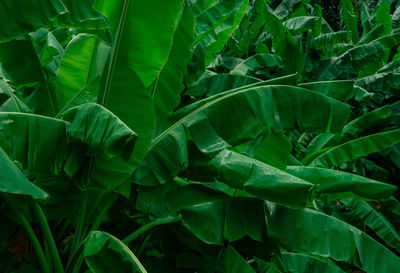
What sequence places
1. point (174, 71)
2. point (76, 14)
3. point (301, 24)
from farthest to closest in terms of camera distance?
point (301, 24)
point (174, 71)
point (76, 14)

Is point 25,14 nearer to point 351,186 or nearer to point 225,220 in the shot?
point 225,220

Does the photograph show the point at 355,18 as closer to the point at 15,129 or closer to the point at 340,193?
the point at 340,193

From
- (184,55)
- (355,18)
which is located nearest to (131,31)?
(184,55)

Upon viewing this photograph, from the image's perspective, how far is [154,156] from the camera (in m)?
3.17

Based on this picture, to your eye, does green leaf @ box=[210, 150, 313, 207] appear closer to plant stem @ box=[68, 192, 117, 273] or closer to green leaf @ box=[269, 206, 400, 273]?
green leaf @ box=[269, 206, 400, 273]

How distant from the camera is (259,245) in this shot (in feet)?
11.1

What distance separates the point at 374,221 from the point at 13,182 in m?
3.96

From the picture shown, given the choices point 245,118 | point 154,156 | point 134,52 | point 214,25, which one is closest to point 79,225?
point 154,156

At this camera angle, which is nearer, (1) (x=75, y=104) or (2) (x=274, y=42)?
(1) (x=75, y=104)

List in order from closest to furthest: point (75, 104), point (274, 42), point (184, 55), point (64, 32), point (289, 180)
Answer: point (289, 180) < point (75, 104) < point (184, 55) < point (64, 32) < point (274, 42)

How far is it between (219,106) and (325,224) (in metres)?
1.03

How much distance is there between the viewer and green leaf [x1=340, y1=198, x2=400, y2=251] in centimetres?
512

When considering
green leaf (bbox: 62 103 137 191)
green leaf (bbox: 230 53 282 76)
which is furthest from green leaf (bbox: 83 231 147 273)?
green leaf (bbox: 230 53 282 76)

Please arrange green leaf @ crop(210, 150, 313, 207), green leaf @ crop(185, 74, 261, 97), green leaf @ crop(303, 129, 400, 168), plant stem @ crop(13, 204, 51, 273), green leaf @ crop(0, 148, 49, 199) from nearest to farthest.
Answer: green leaf @ crop(0, 148, 49, 199) → green leaf @ crop(210, 150, 313, 207) → plant stem @ crop(13, 204, 51, 273) → green leaf @ crop(185, 74, 261, 97) → green leaf @ crop(303, 129, 400, 168)
